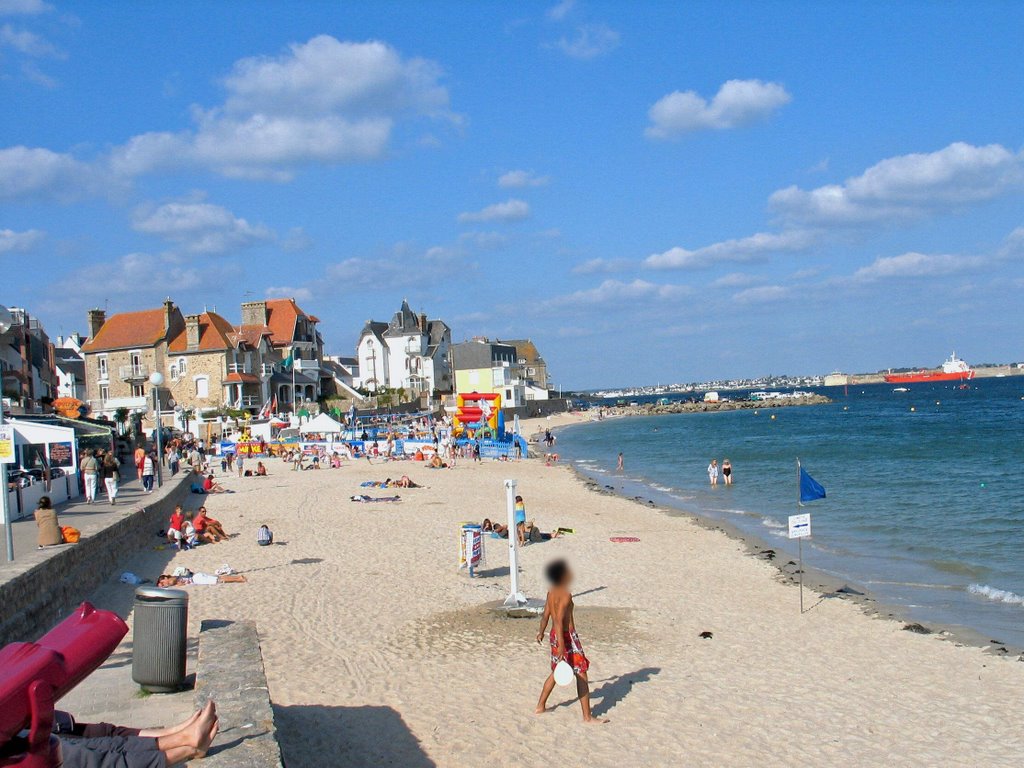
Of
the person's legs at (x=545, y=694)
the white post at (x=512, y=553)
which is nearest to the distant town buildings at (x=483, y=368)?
the white post at (x=512, y=553)

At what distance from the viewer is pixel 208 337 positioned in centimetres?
5888

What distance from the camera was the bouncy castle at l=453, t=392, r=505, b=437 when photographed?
48.9 metres

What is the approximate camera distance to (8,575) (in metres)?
10.1

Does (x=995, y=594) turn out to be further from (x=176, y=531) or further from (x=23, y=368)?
(x=23, y=368)

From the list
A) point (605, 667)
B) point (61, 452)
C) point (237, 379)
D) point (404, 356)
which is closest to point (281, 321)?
point (237, 379)

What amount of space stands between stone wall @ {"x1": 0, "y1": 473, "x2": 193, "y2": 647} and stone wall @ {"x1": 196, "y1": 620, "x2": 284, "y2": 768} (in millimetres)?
3341

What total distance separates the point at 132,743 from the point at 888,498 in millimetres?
27225

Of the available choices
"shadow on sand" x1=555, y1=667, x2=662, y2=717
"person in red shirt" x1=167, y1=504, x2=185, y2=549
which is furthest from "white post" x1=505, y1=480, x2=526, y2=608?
"person in red shirt" x1=167, y1=504, x2=185, y2=549

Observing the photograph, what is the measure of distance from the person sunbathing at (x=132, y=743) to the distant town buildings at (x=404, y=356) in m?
83.4

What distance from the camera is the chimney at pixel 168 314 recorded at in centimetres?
6000

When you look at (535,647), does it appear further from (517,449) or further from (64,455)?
(517,449)

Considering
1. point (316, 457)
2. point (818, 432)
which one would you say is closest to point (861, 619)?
point (316, 457)

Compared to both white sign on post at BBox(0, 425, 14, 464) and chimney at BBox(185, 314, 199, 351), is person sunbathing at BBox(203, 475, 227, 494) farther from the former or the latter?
chimney at BBox(185, 314, 199, 351)

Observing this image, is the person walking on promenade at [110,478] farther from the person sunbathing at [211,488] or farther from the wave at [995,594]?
the wave at [995,594]
